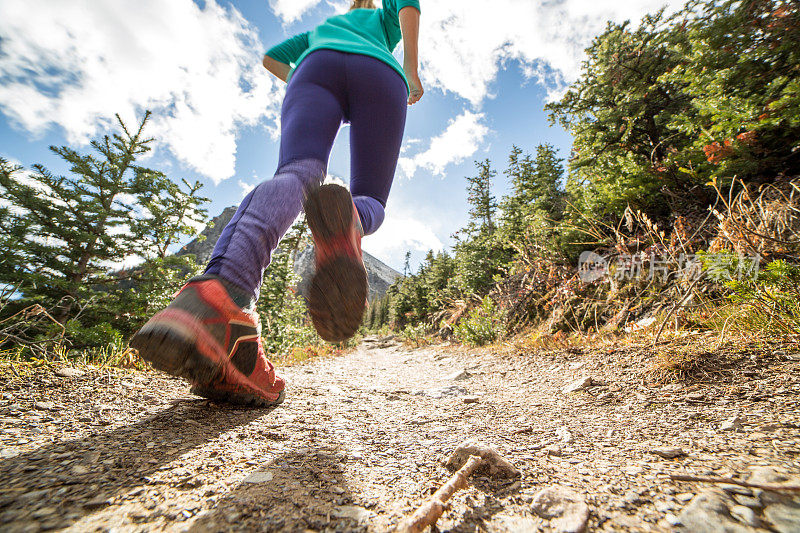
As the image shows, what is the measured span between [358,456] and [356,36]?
6.00 feet

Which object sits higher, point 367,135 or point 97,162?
point 97,162

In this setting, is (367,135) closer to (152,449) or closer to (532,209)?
(152,449)

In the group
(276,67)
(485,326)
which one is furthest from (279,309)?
(276,67)

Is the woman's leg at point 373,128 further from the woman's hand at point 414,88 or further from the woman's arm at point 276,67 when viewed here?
the woman's arm at point 276,67

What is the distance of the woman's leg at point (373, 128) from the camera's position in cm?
146

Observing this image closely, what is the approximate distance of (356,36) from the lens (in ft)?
5.18

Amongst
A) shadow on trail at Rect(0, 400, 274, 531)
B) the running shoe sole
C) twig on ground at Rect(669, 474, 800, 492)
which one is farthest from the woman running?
twig on ground at Rect(669, 474, 800, 492)

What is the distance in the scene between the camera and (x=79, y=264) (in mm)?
10391

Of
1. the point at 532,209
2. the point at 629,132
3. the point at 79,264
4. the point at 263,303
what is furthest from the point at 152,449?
the point at 79,264

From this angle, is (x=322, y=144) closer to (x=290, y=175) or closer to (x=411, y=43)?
(x=290, y=175)

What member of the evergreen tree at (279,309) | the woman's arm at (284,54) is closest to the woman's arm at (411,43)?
the woman's arm at (284,54)

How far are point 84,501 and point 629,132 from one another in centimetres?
804

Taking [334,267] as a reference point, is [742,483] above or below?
below

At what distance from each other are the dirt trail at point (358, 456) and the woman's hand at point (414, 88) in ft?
6.08
